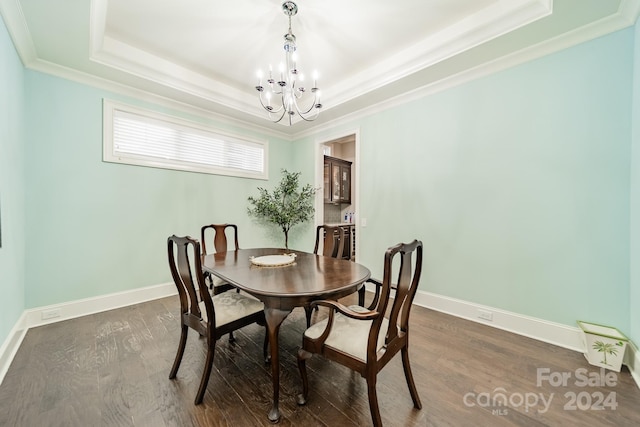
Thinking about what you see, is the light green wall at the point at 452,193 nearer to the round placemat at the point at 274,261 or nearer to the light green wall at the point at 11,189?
the light green wall at the point at 11,189

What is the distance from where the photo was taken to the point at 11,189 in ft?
6.86

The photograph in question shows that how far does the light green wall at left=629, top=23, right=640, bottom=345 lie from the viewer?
179 centimetres

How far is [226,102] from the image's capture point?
354 cm

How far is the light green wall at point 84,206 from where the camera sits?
8.34 feet

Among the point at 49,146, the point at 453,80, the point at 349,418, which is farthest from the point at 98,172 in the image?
the point at 453,80

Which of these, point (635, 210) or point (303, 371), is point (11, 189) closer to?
point (303, 371)

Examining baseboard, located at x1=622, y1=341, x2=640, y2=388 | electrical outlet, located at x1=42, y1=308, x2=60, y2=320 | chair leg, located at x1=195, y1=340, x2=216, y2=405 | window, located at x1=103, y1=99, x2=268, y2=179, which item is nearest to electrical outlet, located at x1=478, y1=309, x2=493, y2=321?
baseboard, located at x1=622, y1=341, x2=640, y2=388

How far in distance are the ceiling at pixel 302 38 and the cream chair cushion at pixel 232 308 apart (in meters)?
2.43

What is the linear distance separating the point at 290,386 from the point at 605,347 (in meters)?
2.33

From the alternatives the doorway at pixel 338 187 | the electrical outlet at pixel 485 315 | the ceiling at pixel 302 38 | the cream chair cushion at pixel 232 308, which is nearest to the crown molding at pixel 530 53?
the ceiling at pixel 302 38

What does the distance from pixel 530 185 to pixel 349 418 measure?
2519mm

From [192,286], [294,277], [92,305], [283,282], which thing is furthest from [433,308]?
[92,305]

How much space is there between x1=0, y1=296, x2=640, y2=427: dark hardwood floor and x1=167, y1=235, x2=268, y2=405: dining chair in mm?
193

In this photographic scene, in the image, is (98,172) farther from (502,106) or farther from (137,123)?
(502,106)
